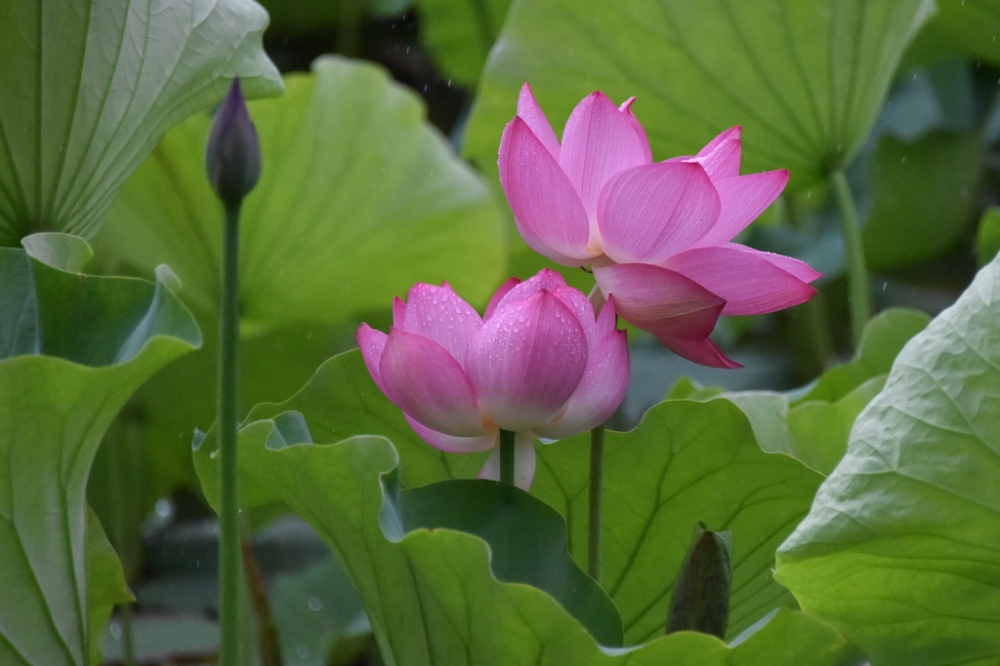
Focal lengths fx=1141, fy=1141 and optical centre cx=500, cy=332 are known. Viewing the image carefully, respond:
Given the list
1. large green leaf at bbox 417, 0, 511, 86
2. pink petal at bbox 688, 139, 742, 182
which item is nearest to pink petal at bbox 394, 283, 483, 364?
pink petal at bbox 688, 139, 742, 182

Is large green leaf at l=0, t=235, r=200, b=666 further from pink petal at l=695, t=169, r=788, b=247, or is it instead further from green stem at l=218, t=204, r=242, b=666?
pink petal at l=695, t=169, r=788, b=247

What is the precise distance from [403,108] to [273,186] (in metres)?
0.16

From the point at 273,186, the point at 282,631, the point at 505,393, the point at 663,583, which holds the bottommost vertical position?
the point at 282,631

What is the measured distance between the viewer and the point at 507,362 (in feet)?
1.19

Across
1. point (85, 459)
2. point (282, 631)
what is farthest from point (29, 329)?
point (282, 631)

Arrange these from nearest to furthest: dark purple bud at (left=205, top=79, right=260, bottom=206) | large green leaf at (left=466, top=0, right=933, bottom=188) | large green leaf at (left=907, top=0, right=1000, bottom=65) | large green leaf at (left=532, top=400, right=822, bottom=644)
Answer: dark purple bud at (left=205, top=79, right=260, bottom=206), large green leaf at (left=532, top=400, right=822, bottom=644), large green leaf at (left=466, top=0, right=933, bottom=188), large green leaf at (left=907, top=0, right=1000, bottom=65)

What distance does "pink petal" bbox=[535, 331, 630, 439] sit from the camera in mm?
379

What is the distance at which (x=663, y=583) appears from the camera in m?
0.48

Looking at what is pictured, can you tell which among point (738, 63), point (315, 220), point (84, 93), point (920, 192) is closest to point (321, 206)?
point (315, 220)

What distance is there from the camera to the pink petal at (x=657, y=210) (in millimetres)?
377

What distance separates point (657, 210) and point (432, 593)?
148 mm

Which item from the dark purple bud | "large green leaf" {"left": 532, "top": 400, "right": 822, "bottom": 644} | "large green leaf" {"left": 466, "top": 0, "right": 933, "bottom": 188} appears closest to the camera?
the dark purple bud

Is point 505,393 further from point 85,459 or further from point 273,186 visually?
point 273,186

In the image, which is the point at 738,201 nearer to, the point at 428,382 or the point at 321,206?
the point at 428,382
